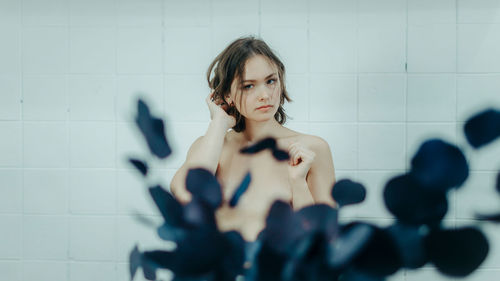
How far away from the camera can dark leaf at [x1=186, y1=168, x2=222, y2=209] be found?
1.48ft

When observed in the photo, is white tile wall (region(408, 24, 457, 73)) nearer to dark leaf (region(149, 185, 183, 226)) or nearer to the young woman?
the young woman

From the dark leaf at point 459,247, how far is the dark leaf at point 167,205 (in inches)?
11.8

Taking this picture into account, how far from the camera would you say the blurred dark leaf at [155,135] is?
491 millimetres

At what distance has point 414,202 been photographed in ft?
1.39

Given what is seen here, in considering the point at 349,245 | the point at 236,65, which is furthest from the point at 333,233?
the point at 236,65

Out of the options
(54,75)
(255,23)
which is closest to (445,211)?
(255,23)

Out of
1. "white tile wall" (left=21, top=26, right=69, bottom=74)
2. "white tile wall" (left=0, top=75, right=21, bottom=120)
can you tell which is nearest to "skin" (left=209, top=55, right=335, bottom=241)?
"white tile wall" (left=21, top=26, right=69, bottom=74)

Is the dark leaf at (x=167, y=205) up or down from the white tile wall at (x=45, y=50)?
down

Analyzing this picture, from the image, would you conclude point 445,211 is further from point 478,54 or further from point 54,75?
point 54,75

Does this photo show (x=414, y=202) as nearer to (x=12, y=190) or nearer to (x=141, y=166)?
(x=141, y=166)

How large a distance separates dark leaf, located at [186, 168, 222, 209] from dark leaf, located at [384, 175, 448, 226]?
201 millimetres

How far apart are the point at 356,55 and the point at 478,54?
262 mm

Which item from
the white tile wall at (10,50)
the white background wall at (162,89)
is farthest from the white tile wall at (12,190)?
the white tile wall at (10,50)

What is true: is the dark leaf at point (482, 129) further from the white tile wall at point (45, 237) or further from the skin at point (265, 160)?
the white tile wall at point (45, 237)
